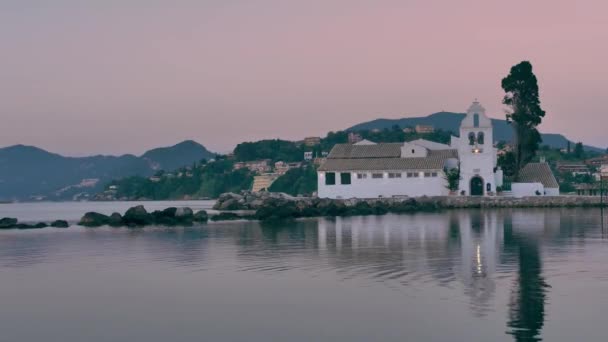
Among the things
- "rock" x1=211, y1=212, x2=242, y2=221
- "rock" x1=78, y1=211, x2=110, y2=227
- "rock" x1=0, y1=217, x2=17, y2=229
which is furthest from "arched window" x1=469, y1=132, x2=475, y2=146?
"rock" x1=0, y1=217, x2=17, y2=229

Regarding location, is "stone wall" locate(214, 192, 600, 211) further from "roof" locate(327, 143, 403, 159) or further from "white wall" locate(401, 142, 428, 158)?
"roof" locate(327, 143, 403, 159)

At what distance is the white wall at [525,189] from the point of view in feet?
273

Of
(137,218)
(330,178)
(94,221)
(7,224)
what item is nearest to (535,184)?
(330,178)

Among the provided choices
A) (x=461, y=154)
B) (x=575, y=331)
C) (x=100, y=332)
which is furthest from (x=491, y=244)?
(x=461, y=154)

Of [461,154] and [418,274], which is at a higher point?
[461,154]

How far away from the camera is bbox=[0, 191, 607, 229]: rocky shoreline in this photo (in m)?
60.1

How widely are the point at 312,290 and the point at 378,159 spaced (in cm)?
6747

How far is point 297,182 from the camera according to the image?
167375 mm

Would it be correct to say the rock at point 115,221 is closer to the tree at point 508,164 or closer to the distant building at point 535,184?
the distant building at point 535,184

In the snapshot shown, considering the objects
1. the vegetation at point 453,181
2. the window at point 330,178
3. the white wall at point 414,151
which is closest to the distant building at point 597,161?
the white wall at point 414,151

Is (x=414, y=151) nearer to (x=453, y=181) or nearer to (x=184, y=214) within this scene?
(x=453, y=181)

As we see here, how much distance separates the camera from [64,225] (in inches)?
2296

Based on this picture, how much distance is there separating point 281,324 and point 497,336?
14.4 ft

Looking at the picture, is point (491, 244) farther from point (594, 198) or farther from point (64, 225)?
point (594, 198)
